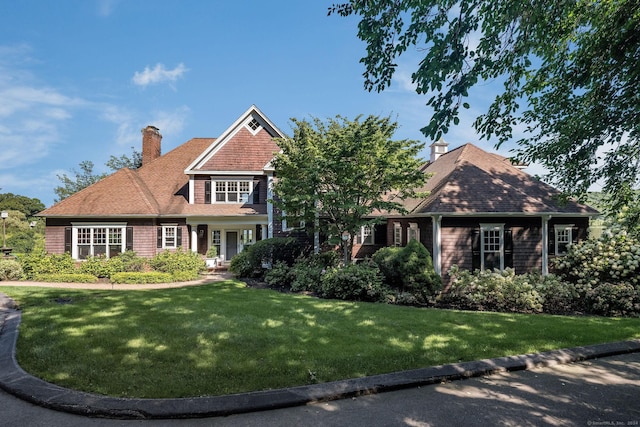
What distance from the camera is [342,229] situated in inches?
571

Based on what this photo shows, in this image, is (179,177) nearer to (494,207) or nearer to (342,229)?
(342,229)

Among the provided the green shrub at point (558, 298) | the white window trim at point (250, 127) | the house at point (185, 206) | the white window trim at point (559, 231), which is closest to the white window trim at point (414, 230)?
the green shrub at point (558, 298)

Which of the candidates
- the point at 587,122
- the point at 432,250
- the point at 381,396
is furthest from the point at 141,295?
the point at 587,122

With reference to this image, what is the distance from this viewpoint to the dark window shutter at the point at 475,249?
13523 mm

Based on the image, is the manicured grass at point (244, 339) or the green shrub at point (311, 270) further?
the green shrub at point (311, 270)

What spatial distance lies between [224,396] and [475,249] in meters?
12.2

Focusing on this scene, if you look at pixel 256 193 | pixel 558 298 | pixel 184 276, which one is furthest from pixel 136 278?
pixel 558 298

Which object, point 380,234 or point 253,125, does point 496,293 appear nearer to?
point 380,234

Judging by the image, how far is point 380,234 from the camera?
18.7m

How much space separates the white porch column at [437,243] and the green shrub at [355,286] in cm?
288

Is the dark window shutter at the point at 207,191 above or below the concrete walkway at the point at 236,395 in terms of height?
above

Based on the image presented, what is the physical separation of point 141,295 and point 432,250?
11.0 metres

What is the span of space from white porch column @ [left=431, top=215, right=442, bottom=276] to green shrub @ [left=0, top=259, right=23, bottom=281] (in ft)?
60.1

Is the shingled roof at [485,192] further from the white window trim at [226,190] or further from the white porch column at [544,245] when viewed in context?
the white window trim at [226,190]
